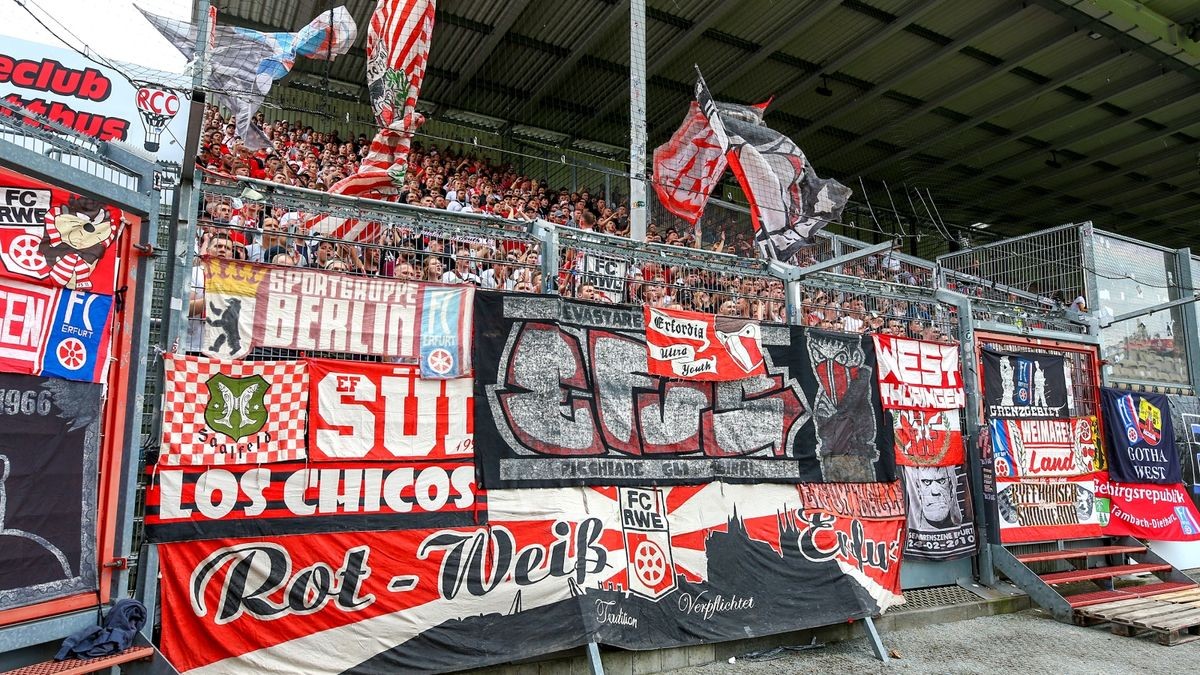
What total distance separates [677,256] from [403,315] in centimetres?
272

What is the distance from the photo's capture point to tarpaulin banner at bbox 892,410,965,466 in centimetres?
844

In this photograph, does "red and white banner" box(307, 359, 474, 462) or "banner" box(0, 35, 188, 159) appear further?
"banner" box(0, 35, 188, 159)

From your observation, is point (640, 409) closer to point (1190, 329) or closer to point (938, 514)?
point (938, 514)

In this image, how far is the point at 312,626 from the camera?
200 inches

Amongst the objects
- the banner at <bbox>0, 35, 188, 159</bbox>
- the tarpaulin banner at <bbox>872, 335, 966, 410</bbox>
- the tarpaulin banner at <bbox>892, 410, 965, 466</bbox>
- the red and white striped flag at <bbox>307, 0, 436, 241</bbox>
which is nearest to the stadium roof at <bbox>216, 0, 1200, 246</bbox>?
the banner at <bbox>0, 35, 188, 159</bbox>

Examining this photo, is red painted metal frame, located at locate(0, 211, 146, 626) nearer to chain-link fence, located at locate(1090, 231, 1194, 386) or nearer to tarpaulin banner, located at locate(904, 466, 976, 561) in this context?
tarpaulin banner, located at locate(904, 466, 976, 561)

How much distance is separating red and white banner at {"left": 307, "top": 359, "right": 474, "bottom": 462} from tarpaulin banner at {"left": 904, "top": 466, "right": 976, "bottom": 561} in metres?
5.02

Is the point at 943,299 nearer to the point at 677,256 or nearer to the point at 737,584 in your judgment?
the point at 677,256

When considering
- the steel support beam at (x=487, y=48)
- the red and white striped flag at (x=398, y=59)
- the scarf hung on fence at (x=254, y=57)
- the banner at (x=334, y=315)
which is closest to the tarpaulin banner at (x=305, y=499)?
the banner at (x=334, y=315)

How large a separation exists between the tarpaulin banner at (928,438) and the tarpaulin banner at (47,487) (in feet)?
23.5

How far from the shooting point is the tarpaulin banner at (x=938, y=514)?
834 centimetres

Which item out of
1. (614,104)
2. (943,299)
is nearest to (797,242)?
(943,299)

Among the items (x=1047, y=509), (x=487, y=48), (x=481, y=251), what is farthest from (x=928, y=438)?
(x=487, y=48)

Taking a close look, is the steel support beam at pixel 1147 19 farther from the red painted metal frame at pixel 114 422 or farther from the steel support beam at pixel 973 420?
the red painted metal frame at pixel 114 422
